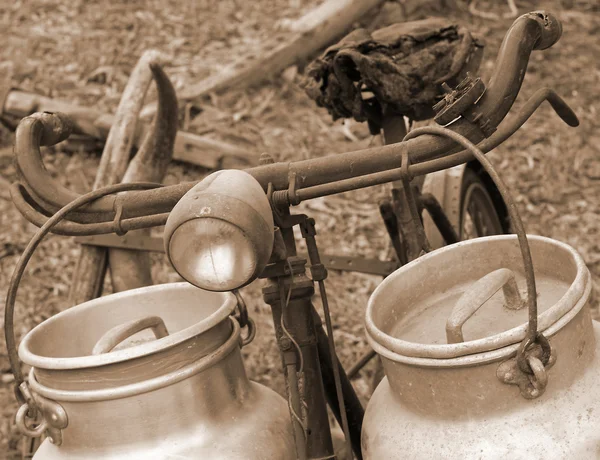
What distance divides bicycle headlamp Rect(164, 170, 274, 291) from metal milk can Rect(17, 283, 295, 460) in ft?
1.02

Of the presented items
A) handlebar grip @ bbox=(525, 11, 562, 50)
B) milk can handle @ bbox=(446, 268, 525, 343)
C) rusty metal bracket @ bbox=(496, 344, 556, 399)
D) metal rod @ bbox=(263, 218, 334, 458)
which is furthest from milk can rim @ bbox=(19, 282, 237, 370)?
handlebar grip @ bbox=(525, 11, 562, 50)

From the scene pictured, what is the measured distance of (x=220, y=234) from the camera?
1264 mm

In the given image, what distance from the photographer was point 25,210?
1743mm

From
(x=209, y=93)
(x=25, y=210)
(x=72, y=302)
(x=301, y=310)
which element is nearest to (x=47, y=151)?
(x=209, y=93)

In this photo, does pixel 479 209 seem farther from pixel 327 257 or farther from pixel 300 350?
pixel 300 350

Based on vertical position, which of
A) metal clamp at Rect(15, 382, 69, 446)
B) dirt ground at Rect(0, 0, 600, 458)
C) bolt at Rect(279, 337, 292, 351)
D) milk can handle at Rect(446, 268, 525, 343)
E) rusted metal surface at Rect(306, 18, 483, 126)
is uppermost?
rusted metal surface at Rect(306, 18, 483, 126)

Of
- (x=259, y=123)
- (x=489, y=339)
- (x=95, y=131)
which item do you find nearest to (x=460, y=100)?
(x=489, y=339)

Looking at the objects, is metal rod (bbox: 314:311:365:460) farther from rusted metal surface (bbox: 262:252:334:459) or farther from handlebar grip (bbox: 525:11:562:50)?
handlebar grip (bbox: 525:11:562:50)

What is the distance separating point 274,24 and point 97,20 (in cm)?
135

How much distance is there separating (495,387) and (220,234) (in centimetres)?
56

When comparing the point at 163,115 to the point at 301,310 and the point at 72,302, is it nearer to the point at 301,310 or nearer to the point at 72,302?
the point at 72,302

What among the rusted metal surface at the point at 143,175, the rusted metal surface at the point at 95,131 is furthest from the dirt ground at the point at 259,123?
the rusted metal surface at the point at 143,175

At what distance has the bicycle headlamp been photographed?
1.26 m

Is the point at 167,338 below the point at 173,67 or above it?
above
